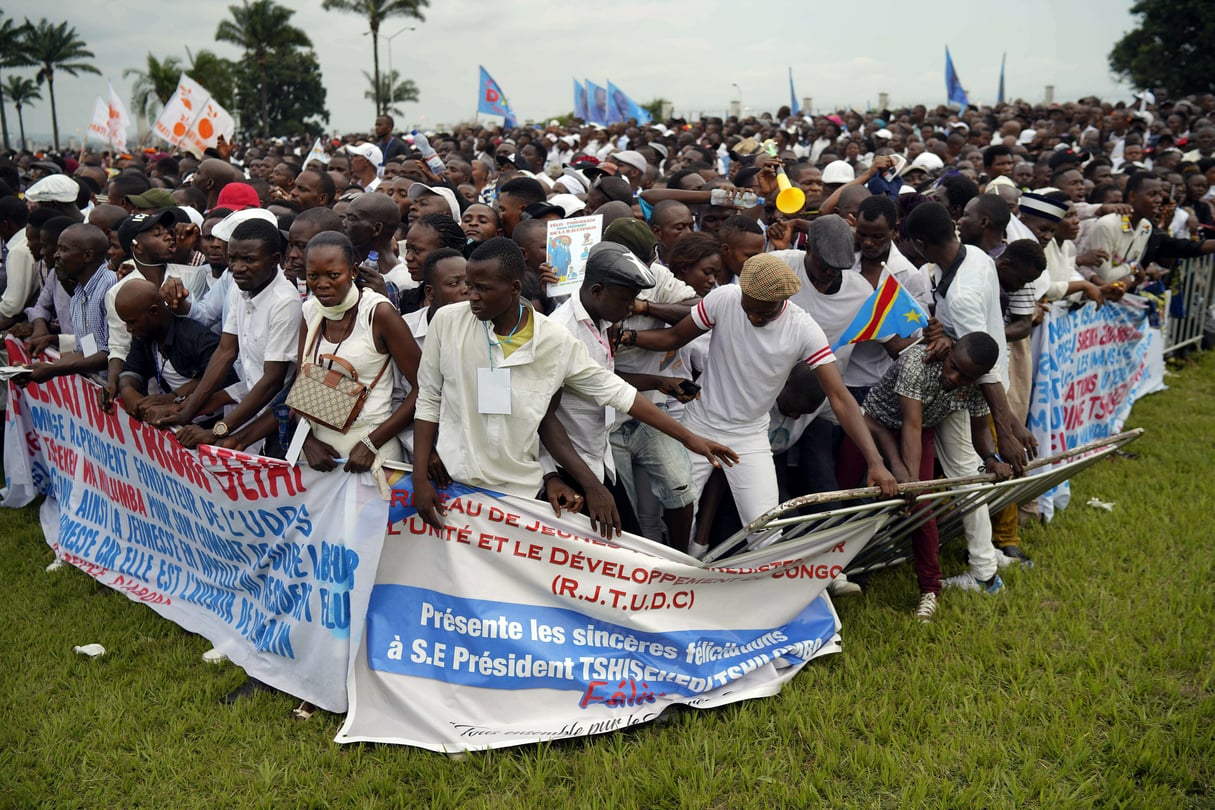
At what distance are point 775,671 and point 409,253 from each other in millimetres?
2899

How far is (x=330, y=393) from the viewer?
398 centimetres

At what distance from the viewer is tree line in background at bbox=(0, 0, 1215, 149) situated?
4125cm

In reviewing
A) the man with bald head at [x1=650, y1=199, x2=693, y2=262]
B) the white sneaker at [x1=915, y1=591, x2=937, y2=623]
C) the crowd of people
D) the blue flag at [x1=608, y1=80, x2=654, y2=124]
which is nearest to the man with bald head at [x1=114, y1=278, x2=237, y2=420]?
the crowd of people

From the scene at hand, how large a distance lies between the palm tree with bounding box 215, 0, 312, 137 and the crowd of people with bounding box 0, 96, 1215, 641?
51254 mm

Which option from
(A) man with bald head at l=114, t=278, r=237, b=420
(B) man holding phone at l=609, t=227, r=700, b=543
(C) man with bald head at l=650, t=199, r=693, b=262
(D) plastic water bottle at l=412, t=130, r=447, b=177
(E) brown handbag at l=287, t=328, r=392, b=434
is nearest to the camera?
(E) brown handbag at l=287, t=328, r=392, b=434

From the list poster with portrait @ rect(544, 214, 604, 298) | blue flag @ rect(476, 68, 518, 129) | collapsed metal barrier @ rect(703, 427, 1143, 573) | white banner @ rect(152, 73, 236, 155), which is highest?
blue flag @ rect(476, 68, 518, 129)

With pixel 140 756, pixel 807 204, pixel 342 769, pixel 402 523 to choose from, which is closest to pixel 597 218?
pixel 402 523

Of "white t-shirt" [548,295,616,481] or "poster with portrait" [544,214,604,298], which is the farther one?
"poster with portrait" [544,214,604,298]

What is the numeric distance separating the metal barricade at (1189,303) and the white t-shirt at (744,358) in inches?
281

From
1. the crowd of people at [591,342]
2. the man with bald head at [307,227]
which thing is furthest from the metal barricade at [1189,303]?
the man with bald head at [307,227]

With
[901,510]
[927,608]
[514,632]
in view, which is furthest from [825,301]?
[514,632]

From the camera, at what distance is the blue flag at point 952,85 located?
2715 centimetres

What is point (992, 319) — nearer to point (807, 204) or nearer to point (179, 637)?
point (807, 204)

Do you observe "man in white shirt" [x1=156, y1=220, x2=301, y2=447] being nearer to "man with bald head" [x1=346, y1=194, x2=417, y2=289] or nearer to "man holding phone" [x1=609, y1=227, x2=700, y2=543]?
"man with bald head" [x1=346, y1=194, x2=417, y2=289]
